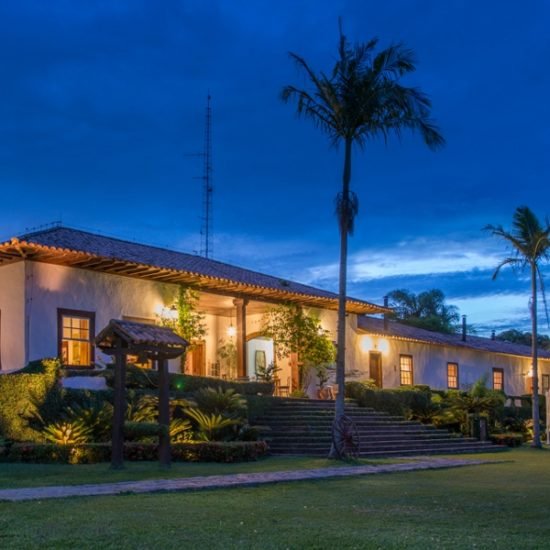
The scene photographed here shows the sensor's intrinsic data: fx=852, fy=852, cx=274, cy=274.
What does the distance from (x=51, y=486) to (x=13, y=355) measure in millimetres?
9815

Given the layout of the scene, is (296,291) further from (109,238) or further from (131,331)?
(131,331)

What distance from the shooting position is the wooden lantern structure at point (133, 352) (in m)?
13.8

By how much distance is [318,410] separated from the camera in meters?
23.0

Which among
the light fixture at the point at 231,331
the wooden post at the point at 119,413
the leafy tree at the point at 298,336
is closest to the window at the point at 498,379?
the leafy tree at the point at 298,336

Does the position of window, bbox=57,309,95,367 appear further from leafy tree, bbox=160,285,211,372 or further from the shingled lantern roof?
the shingled lantern roof

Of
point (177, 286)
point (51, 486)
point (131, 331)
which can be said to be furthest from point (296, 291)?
point (51, 486)

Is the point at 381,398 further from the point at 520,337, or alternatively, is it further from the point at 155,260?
the point at 520,337

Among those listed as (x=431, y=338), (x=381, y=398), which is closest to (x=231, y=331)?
(x=381, y=398)

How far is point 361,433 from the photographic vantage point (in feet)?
70.8


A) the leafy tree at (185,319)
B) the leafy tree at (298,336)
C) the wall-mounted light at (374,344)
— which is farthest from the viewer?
the wall-mounted light at (374,344)

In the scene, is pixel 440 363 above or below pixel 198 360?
below

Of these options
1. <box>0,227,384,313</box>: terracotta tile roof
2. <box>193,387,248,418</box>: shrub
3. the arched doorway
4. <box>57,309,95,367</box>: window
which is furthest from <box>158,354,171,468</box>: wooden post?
the arched doorway

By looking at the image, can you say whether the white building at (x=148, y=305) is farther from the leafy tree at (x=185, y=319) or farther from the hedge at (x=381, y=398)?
the hedge at (x=381, y=398)

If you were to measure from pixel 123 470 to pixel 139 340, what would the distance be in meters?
2.08
